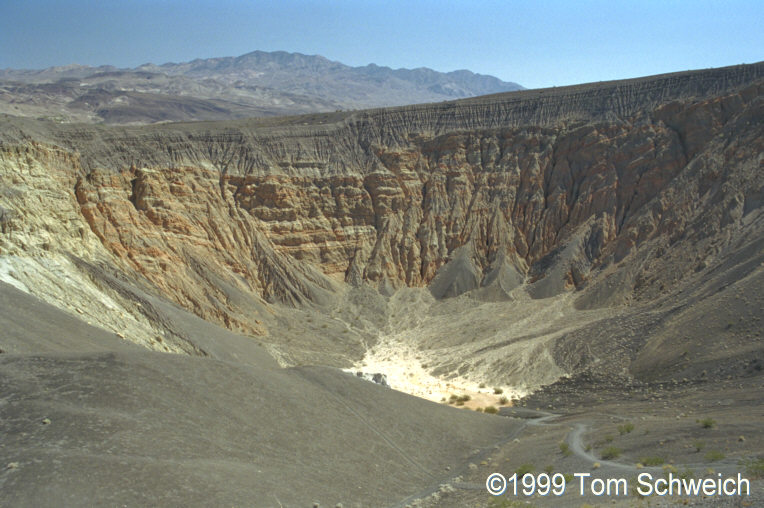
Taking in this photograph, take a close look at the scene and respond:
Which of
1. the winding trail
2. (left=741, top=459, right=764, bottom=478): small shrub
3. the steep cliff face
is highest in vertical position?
the steep cliff face

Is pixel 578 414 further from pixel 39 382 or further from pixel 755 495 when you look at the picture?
pixel 39 382

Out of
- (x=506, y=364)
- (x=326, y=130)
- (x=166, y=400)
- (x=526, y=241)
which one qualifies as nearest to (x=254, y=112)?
(x=326, y=130)

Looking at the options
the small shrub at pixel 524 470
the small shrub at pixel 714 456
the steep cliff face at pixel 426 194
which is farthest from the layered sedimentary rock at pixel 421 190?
the small shrub at pixel 714 456

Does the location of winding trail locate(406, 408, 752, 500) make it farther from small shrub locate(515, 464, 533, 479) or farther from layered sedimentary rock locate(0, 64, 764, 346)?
layered sedimentary rock locate(0, 64, 764, 346)

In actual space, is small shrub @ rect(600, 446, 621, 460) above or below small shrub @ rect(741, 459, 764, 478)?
below

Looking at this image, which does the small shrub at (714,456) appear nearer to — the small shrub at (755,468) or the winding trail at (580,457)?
the winding trail at (580,457)

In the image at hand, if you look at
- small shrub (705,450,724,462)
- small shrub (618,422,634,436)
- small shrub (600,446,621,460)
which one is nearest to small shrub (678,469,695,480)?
small shrub (705,450,724,462)
